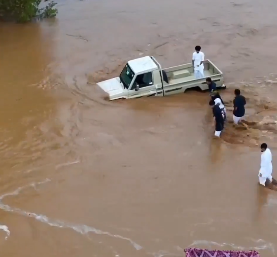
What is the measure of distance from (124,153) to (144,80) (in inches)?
111

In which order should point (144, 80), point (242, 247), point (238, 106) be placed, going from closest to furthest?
point (242, 247), point (238, 106), point (144, 80)

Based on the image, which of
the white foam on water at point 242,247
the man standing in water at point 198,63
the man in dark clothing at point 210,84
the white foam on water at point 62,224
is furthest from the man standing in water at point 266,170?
the man standing in water at point 198,63

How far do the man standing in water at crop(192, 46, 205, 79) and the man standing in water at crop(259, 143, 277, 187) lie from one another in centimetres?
469

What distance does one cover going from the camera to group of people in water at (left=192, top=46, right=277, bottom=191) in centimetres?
1047

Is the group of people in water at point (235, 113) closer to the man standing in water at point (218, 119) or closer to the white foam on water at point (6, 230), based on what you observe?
the man standing in water at point (218, 119)

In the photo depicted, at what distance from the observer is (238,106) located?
1274 centimetres

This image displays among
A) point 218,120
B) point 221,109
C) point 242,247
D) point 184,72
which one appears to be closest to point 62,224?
point 242,247

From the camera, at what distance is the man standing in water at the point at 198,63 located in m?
14.6

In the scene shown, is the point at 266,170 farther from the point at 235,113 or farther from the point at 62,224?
the point at 62,224

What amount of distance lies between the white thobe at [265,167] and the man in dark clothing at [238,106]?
2462 mm

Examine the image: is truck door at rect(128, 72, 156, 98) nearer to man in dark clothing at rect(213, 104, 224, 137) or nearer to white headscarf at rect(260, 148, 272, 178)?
man in dark clothing at rect(213, 104, 224, 137)

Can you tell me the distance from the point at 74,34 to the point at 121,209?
441 inches

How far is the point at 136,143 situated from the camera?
41.2 ft

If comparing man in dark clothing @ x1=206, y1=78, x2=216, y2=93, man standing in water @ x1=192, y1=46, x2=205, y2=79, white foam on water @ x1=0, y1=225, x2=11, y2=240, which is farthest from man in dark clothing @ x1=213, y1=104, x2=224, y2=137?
white foam on water @ x1=0, y1=225, x2=11, y2=240
